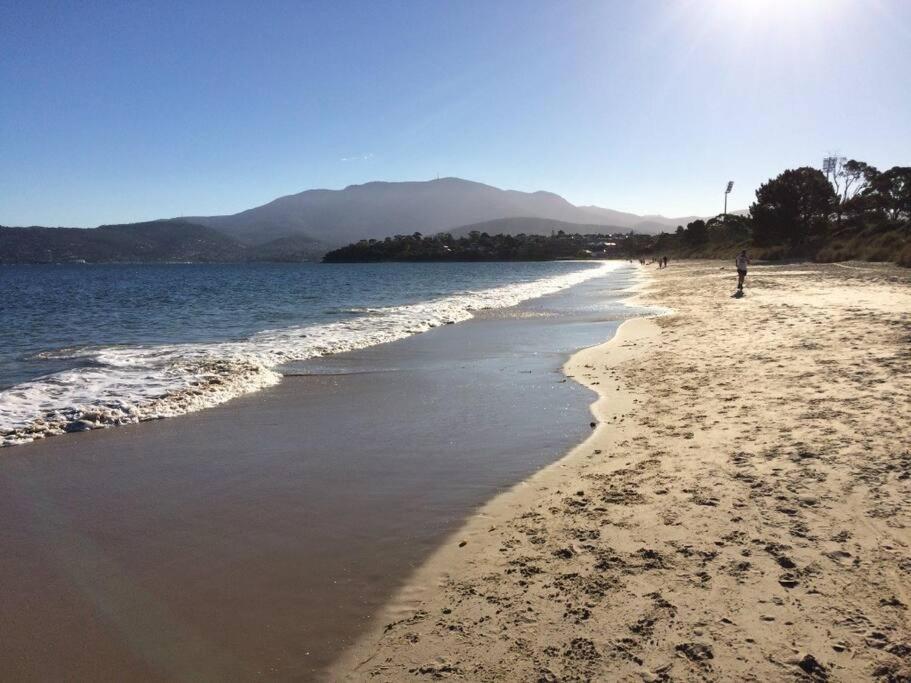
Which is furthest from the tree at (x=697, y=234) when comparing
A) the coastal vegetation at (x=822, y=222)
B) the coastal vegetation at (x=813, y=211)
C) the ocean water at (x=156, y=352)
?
the ocean water at (x=156, y=352)

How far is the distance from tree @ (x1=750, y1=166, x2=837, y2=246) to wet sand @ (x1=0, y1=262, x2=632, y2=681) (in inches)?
2615

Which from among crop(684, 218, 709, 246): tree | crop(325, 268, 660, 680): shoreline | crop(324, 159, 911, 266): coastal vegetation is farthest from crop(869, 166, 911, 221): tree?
crop(325, 268, 660, 680): shoreline

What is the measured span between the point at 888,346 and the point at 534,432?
6.93 metres

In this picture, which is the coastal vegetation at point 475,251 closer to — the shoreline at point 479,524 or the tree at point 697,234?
the tree at point 697,234

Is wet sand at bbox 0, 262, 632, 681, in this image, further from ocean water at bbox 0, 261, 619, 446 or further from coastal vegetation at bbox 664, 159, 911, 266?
coastal vegetation at bbox 664, 159, 911, 266

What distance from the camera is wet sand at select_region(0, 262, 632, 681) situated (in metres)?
3.37

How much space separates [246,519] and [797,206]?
73552 mm

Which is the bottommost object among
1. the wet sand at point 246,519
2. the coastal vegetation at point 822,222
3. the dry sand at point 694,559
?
the wet sand at point 246,519

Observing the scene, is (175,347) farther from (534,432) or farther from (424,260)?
(424,260)

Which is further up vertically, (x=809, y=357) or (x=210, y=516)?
(x=809, y=357)

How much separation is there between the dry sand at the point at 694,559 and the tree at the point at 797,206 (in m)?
66.2

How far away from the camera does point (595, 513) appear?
4.79 m

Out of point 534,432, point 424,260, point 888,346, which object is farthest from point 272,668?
point 424,260

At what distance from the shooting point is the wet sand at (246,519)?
337cm
